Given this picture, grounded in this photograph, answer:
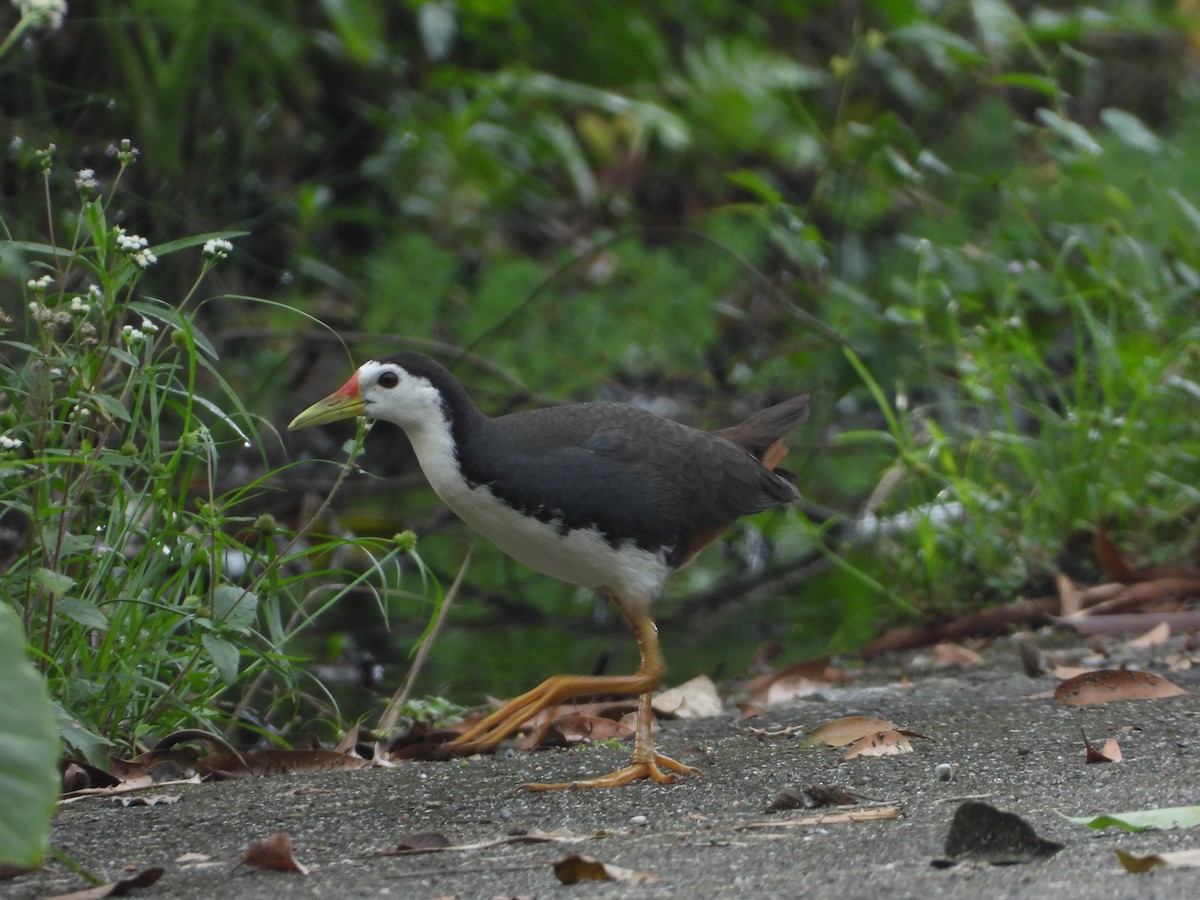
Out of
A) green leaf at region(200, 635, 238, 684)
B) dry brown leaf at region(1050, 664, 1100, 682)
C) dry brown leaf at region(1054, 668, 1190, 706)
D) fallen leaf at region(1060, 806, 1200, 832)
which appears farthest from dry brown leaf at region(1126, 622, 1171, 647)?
green leaf at region(200, 635, 238, 684)

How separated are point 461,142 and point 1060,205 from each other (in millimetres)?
2849

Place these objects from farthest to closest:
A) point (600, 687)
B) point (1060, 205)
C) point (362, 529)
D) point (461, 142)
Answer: point (461, 142), point (1060, 205), point (362, 529), point (600, 687)

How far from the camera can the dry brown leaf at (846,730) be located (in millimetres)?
3398

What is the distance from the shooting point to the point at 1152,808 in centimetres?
254

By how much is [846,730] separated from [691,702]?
0.96m

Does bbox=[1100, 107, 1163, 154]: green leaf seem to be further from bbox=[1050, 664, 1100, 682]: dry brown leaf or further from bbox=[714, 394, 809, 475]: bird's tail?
bbox=[1050, 664, 1100, 682]: dry brown leaf

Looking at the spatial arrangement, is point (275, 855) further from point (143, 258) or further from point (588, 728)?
point (588, 728)

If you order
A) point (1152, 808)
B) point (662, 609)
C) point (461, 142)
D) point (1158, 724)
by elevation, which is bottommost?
point (662, 609)

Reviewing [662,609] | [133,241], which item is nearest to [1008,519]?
[662,609]

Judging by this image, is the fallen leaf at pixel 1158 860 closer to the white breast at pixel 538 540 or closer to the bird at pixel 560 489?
the bird at pixel 560 489

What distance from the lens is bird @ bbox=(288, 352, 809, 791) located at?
344 centimetres

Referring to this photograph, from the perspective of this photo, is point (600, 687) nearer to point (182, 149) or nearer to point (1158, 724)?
point (1158, 724)

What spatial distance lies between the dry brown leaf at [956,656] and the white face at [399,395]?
6.46 feet

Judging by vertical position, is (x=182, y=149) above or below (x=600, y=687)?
above
